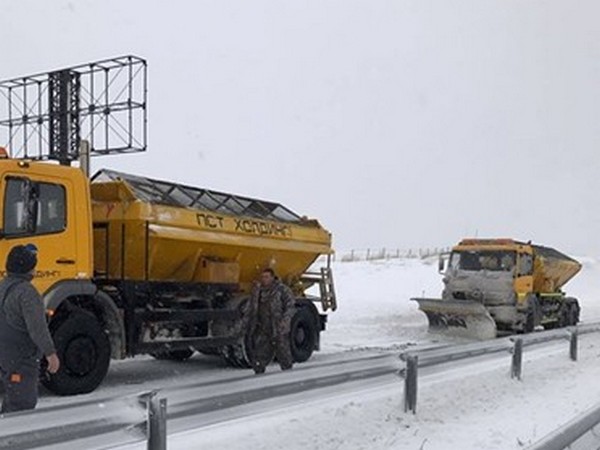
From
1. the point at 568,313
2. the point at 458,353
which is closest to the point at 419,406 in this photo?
the point at 458,353

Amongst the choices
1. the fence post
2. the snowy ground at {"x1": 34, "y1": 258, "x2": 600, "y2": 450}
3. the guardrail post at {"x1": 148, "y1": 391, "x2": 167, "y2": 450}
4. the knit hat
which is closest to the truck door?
the snowy ground at {"x1": 34, "y1": 258, "x2": 600, "y2": 450}

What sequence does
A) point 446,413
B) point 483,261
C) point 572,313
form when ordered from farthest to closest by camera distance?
1. point 572,313
2. point 483,261
3. point 446,413

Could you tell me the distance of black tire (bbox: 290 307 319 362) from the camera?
1285 centimetres

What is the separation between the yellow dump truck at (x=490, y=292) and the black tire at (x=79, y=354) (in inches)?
419

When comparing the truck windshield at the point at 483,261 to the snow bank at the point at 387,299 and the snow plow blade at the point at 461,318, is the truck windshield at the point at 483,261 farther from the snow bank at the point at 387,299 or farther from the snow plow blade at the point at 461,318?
the snow bank at the point at 387,299

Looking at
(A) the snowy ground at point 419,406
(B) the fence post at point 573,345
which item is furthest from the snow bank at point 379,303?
(B) the fence post at point 573,345

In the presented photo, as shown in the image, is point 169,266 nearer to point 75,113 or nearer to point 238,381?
point 238,381

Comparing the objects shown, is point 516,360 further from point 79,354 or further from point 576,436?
point 79,354

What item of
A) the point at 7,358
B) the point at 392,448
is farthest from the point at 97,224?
the point at 392,448

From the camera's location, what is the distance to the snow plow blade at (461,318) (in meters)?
17.6

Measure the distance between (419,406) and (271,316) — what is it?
8.33 feet

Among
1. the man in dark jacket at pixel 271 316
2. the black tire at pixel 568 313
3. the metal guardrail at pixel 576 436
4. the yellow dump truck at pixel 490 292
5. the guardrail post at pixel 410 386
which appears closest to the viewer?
the metal guardrail at pixel 576 436

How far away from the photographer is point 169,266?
435 inches

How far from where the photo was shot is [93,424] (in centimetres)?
396
